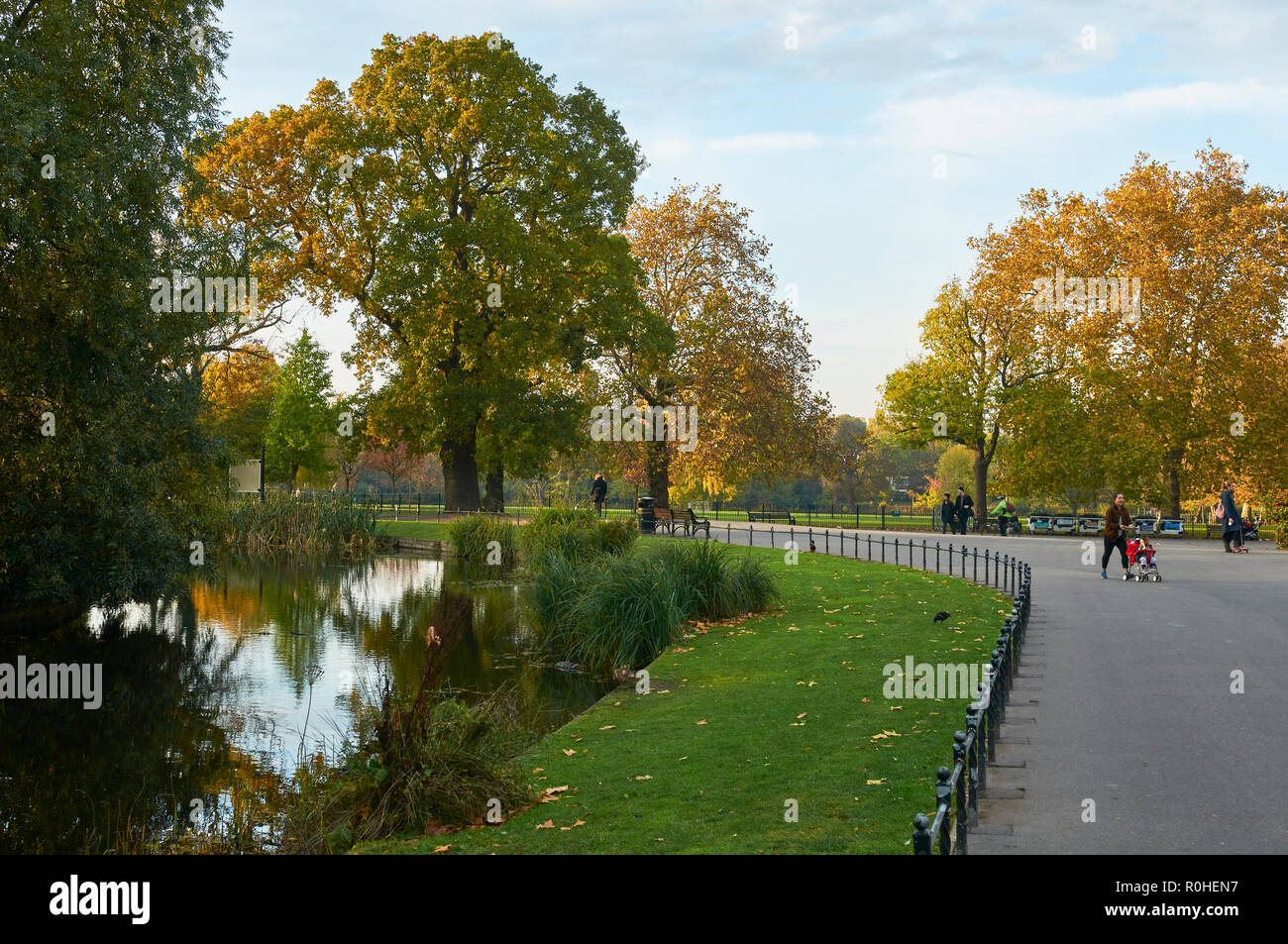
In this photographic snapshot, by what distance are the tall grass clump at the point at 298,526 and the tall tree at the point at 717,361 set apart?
42.8 ft

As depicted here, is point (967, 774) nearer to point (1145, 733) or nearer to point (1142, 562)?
point (1145, 733)

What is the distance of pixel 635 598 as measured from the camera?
15.2 m

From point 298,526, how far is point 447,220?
11.4 m

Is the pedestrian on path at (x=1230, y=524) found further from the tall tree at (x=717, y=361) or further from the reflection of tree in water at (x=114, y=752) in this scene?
the reflection of tree in water at (x=114, y=752)

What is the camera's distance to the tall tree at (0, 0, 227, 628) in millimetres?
14922

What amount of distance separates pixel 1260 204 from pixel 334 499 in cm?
3694

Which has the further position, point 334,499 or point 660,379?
point 660,379

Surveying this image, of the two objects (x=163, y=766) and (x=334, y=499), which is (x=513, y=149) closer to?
(x=334, y=499)

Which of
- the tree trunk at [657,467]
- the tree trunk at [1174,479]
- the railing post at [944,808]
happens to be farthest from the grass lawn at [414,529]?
the tree trunk at [1174,479]

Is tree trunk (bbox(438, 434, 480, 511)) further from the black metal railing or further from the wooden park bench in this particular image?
the black metal railing

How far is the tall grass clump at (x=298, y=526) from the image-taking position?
32.1 metres

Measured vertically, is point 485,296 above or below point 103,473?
above
